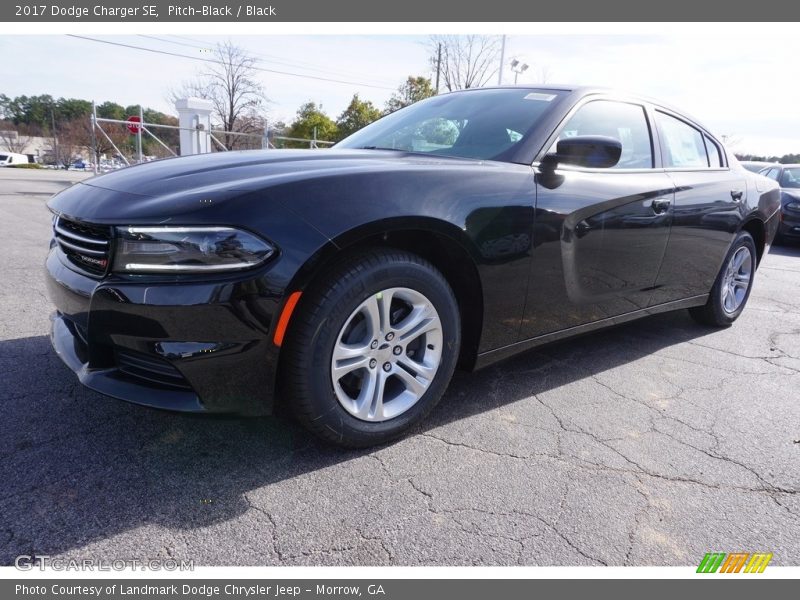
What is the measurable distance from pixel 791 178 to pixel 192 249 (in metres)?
12.8


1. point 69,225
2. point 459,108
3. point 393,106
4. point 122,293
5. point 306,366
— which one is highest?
point 393,106

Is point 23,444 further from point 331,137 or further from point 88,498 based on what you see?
point 331,137

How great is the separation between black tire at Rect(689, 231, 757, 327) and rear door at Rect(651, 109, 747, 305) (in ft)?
0.41

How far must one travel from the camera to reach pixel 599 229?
2.73m

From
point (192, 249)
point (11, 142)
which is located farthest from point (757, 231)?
point (11, 142)

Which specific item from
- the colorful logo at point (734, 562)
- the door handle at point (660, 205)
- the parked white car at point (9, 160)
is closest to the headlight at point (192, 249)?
the colorful logo at point (734, 562)

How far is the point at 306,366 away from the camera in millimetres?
1911

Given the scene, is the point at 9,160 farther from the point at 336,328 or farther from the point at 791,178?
the point at 336,328

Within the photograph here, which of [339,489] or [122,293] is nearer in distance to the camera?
[122,293]

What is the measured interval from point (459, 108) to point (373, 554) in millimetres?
2430

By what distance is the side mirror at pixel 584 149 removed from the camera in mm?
2461

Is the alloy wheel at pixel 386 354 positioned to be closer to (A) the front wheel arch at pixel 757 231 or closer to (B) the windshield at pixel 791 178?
(A) the front wheel arch at pixel 757 231

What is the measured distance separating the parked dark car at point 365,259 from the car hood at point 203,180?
0.01 m
